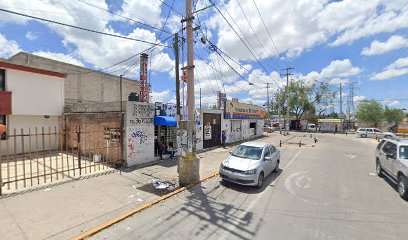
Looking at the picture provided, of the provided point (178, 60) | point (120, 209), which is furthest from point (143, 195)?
point (178, 60)

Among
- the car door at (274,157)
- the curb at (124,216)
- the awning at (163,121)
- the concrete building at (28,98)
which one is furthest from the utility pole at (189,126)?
the concrete building at (28,98)

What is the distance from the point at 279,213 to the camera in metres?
6.18

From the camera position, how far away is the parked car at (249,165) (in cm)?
801

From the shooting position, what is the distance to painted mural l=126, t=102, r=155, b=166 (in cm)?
1115

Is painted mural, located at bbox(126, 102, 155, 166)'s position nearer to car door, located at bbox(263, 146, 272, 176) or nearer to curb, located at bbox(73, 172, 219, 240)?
curb, located at bbox(73, 172, 219, 240)

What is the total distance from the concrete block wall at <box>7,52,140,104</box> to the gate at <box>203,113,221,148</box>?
50.4ft

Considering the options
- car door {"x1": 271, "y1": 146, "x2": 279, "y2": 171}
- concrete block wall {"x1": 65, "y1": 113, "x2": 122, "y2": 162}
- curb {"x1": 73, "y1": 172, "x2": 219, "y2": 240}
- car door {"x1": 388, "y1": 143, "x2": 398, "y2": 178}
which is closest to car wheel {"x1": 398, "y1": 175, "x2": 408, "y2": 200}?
car door {"x1": 388, "y1": 143, "x2": 398, "y2": 178}

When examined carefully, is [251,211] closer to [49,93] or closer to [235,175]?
[235,175]

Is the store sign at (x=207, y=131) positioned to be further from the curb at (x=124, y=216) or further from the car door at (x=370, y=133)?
the car door at (x=370, y=133)

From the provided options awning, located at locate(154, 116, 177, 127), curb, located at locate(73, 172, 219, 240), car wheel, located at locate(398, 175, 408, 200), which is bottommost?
curb, located at locate(73, 172, 219, 240)

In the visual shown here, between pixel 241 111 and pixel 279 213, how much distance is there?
788 inches

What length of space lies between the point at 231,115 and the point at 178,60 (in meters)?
11.6

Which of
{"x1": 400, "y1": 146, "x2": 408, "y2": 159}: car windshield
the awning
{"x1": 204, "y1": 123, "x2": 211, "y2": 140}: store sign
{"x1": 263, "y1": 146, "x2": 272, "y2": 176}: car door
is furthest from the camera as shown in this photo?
{"x1": 204, "y1": 123, "x2": 211, "y2": 140}: store sign

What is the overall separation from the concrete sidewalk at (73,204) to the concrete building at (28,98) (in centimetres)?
863
